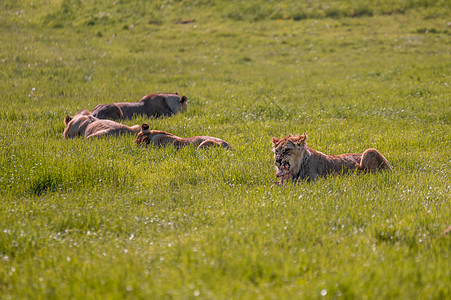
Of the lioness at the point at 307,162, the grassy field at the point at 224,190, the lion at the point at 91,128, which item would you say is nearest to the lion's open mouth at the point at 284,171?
the lioness at the point at 307,162

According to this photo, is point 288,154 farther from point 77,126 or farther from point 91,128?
point 77,126

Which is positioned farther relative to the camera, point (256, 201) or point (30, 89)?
point (30, 89)

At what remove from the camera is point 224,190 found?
7.52 metres

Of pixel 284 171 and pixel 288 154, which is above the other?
pixel 288 154

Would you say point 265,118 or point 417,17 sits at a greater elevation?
point 417,17

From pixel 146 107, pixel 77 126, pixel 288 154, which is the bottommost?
pixel 146 107

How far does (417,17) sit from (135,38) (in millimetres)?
21273

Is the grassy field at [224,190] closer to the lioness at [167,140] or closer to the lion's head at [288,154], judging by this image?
the lion's head at [288,154]

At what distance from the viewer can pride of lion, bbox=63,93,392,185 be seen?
8289 millimetres

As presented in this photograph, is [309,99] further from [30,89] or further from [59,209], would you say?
[59,209]

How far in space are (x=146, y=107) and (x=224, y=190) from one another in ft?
29.0

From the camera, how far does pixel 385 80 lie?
20.6m

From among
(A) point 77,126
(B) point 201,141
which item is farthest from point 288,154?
(A) point 77,126

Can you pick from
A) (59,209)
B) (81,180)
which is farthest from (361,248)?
(81,180)
